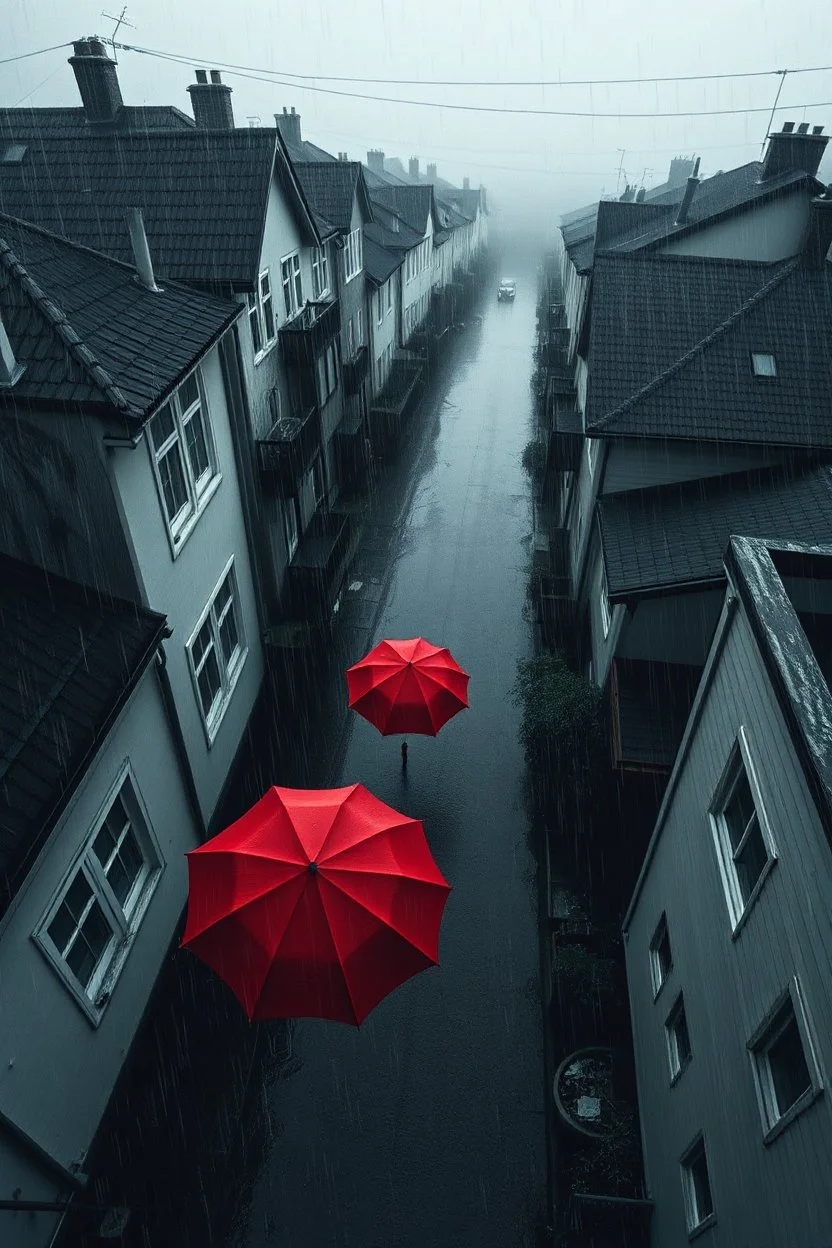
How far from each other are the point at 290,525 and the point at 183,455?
739 centimetres

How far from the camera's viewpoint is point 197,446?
445 inches

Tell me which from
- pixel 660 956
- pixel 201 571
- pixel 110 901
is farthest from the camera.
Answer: pixel 201 571

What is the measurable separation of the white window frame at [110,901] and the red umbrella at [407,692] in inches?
174

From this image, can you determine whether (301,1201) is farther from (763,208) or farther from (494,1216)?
(763,208)

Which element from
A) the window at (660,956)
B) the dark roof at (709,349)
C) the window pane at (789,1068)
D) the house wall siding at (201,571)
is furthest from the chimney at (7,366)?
the window at (660,956)

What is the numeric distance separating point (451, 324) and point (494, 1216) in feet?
150

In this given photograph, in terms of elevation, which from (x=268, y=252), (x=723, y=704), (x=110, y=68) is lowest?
(x=723, y=704)

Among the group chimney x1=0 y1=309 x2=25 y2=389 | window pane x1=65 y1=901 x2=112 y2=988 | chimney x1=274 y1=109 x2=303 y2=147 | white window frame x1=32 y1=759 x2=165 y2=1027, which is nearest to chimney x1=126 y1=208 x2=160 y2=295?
chimney x1=0 y1=309 x2=25 y2=389

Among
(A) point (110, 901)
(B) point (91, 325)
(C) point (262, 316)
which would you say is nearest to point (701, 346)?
(C) point (262, 316)

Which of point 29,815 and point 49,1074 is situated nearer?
point 29,815

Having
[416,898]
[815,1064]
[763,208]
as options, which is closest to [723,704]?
[815,1064]

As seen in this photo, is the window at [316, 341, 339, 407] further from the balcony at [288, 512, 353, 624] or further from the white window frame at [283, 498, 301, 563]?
the balcony at [288, 512, 353, 624]

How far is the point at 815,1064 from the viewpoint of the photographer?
451 cm

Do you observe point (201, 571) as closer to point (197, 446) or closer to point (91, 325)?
point (197, 446)
